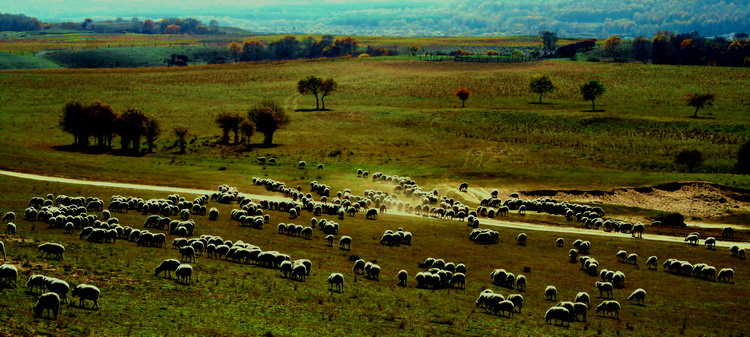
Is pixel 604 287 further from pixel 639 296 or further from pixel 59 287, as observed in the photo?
pixel 59 287

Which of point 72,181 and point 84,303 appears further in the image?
point 72,181

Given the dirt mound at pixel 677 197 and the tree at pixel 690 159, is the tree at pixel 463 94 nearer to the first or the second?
the tree at pixel 690 159

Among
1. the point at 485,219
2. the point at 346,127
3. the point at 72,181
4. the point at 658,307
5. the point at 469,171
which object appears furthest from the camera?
the point at 346,127

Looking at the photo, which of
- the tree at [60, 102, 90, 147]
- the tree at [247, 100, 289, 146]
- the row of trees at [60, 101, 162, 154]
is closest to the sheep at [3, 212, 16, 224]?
the row of trees at [60, 101, 162, 154]

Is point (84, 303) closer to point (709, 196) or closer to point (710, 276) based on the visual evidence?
point (710, 276)

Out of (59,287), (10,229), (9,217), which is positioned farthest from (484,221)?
(59,287)

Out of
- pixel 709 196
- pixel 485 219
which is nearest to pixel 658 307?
pixel 485 219

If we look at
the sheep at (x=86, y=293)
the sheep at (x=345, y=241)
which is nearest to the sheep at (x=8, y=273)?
the sheep at (x=86, y=293)
